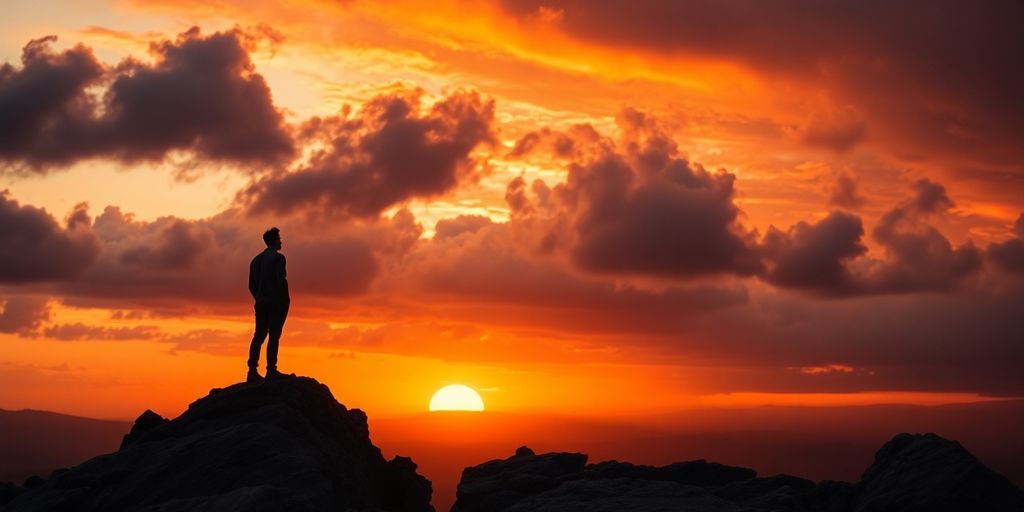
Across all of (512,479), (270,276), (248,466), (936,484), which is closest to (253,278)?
(270,276)

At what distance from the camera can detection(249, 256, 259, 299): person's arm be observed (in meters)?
29.1

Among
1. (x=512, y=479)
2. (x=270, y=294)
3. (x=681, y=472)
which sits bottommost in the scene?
(x=512, y=479)

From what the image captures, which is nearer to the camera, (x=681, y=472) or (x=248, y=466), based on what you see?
(x=248, y=466)

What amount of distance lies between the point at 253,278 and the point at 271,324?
152cm

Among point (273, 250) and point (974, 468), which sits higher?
point (273, 250)

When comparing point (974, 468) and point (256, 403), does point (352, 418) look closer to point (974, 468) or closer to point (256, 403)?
point (256, 403)

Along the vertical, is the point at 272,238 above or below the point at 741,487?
above

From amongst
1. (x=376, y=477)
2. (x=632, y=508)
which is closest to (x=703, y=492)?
(x=632, y=508)

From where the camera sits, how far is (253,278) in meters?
29.3

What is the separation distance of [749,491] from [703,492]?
2946 millimetres

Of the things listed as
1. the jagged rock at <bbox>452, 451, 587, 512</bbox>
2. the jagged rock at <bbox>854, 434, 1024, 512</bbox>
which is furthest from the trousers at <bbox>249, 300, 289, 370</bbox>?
the jagged rock at <bbox>854, 434, 1024, 512</bbox>

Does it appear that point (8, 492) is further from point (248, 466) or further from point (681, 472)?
point (681, 472)

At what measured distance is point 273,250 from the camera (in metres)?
28.9

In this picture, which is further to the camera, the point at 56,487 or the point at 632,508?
the point at 56,487
